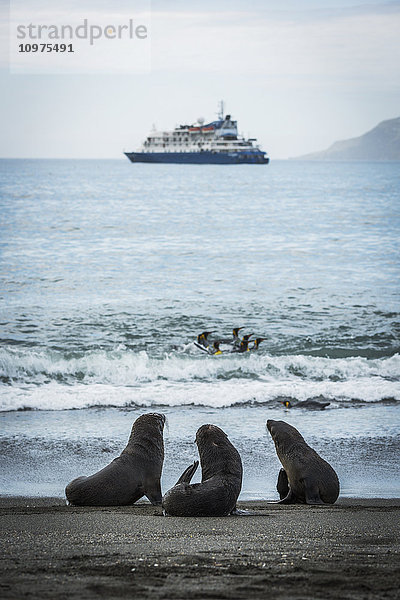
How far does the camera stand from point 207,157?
107 m

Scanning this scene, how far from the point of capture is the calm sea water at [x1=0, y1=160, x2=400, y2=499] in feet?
27.5

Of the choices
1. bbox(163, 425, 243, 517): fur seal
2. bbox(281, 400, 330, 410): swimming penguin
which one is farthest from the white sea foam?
bbox(163, 425, 243, 517): fur seal

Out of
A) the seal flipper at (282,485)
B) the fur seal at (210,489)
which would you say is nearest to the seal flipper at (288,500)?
the seal flipper at (282,485)

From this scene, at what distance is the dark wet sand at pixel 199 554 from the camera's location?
3007mm

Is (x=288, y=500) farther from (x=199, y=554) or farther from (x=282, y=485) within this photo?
(x=199, y=554)

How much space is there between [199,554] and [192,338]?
38.8 feet

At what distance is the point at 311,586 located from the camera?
3.04 meters

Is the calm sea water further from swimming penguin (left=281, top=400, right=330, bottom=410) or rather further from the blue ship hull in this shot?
the blue ship hull

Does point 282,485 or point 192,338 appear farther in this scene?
point 192,338

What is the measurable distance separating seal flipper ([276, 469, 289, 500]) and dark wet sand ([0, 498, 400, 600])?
2.75 feet

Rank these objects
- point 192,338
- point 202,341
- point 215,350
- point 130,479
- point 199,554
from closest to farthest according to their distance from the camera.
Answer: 1. point 199,554
2. point 130,479
3. point 215,350
4. point 202,341
5. point 192,338

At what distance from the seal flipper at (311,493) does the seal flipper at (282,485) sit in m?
0.35

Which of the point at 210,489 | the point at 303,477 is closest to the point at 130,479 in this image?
the point at 210,489

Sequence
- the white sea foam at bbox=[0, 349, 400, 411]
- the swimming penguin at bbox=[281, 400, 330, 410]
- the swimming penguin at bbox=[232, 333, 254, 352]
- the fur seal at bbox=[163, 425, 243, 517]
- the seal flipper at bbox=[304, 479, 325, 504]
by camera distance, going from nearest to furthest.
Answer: the fur seal at bbox=[163, 425, 243, 517] → the seal flipper at bbox=[304, 479, 325, 504] → the swimming penguin at bbox=[281, 400, 330, 410] → the white sea foam at bbox=[0, 349, 400, 411] → the swimming penguin at bbox=[232, 333, 254, 352]
